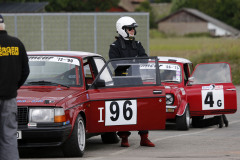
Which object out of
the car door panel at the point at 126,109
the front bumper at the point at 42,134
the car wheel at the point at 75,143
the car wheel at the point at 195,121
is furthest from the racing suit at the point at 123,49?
the car wheel at the point at 195,121

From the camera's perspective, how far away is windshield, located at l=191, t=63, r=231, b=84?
16516 millimetres

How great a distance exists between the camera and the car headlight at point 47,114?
410 inches

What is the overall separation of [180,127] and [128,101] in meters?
4.18

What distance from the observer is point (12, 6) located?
59.2 meters

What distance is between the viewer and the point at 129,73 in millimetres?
12086

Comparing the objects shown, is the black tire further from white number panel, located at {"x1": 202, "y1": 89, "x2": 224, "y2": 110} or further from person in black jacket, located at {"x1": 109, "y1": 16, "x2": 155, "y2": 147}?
white number panel, located at {"x1": 202, "y1": 89, "x2": 224, "y2": 110}

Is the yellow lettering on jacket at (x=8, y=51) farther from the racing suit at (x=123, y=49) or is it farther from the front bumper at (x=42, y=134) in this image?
the racing suit at (x=123, y=49)

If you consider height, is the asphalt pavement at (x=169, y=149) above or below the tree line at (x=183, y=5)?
below

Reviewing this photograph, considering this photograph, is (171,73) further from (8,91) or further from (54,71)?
→ (8,91)

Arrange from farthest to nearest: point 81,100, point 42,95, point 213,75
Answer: point 213,75
point 81,100
point 42,95

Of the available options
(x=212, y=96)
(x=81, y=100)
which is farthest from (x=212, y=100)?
(x=81, y=100)

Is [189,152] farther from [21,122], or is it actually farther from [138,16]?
[138,16]

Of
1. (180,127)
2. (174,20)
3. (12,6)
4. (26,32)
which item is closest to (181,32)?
(174,20)

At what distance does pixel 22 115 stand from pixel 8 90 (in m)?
2.04
